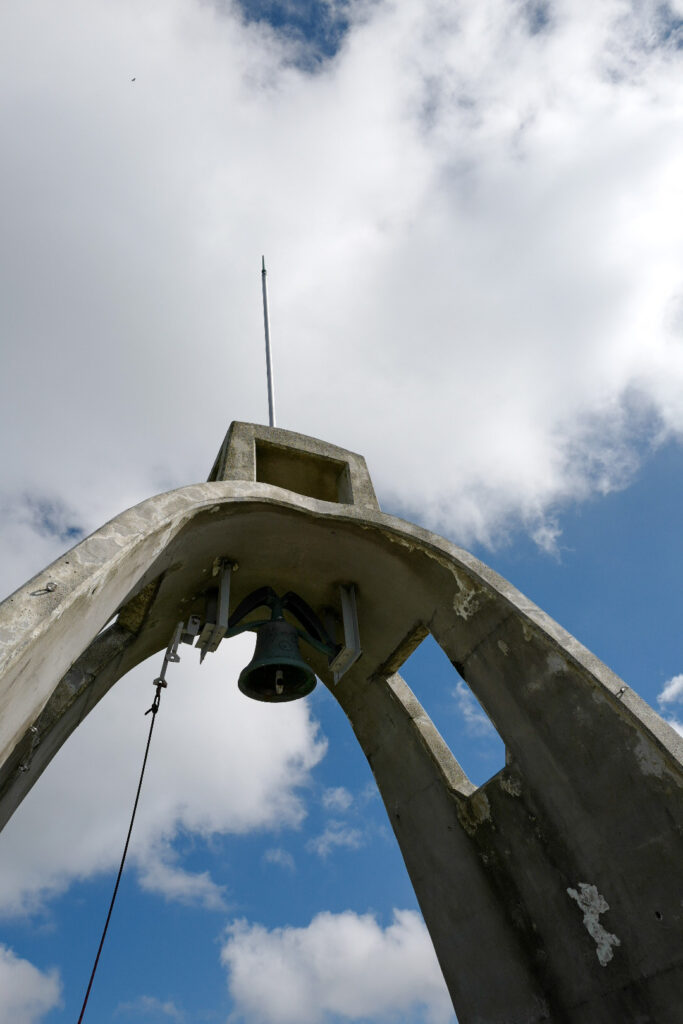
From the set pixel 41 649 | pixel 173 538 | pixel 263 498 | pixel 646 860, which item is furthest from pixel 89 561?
pixel 646 860

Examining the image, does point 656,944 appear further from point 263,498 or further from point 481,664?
point 263,498

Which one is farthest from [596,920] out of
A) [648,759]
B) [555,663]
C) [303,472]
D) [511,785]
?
[303,472]

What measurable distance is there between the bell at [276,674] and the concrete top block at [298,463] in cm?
137

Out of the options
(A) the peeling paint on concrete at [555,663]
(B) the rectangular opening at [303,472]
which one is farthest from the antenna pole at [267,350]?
(A) the peeling paint on concrete at [555,663]

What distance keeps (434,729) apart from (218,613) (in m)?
2.26

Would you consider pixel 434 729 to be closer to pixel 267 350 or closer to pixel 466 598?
pixel 466 598

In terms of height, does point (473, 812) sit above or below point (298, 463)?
below

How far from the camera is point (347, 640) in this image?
5621 millimetres

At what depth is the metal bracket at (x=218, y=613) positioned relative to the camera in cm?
536

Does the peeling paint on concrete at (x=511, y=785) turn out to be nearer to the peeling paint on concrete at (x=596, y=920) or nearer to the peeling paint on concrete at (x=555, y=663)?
the peeling paint on concrete at (x=596, y=920)

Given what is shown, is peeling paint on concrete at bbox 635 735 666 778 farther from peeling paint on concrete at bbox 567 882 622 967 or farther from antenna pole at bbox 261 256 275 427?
antenna pole at bbox 261 256 275 427

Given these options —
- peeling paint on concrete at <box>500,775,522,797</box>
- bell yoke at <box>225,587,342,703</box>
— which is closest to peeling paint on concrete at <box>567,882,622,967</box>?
peeling paint on concrete at <box>500,775,522,797</box>

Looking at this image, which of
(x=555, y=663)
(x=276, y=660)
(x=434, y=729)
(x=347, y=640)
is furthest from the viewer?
(x=434, y=729)

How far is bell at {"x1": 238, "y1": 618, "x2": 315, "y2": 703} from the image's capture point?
5371mm
